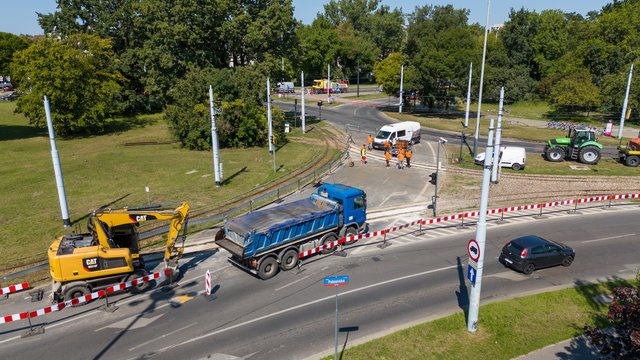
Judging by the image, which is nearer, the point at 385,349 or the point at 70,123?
the point at 385,349

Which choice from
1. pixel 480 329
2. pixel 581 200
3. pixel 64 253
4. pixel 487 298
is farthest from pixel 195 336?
pixel 581 200

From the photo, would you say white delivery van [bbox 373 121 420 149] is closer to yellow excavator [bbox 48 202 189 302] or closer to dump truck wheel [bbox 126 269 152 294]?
yellow excavator [bbox 48 202 189 302]

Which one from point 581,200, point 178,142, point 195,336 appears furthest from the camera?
point 178,142

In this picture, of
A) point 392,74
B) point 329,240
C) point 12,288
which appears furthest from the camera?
point 392,74

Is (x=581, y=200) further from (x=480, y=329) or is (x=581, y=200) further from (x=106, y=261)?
(x=106, y=261)

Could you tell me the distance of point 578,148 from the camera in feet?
125

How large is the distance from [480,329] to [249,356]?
768cm

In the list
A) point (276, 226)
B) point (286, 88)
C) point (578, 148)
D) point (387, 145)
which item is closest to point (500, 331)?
point (276, 226)

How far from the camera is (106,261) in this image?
1669 centimetres

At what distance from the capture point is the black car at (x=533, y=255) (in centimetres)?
1869

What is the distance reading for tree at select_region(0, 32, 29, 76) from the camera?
3770 inches

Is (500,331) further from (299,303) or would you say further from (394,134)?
(394,134)

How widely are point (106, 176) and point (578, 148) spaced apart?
40324 millimetres

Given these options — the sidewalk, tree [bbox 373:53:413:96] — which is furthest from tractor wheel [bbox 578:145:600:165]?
tree [bbox 373:53:413:96]
